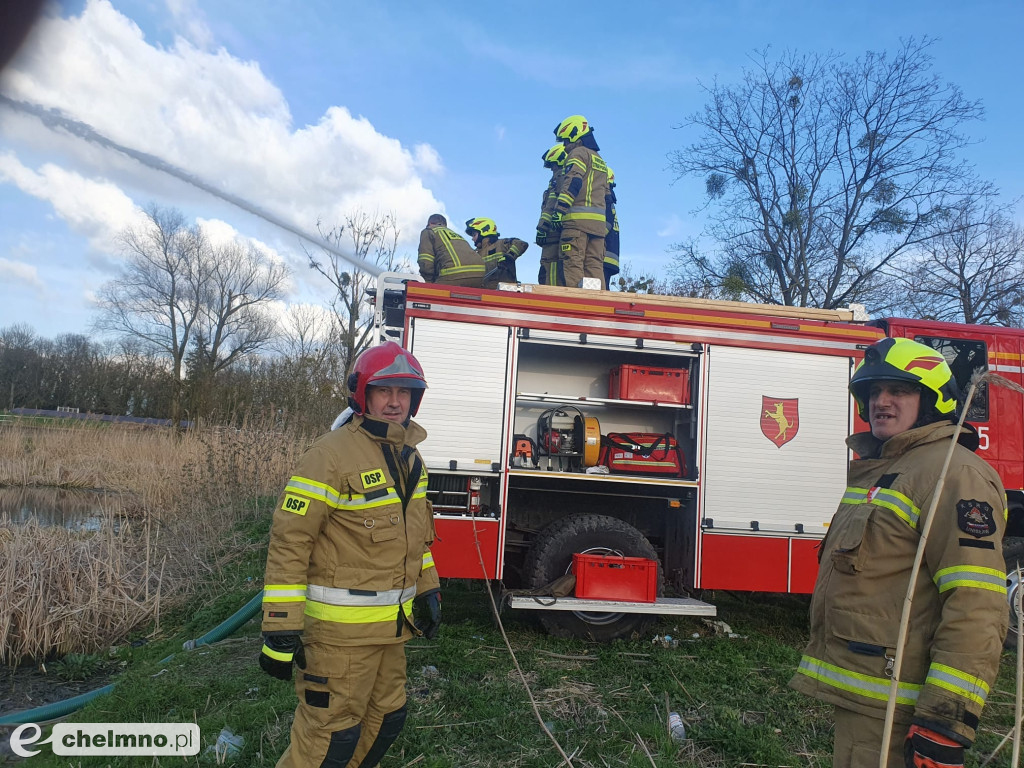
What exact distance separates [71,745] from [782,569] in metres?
5.18

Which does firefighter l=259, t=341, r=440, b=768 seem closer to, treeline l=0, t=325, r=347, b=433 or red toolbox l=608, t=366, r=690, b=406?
red toolbox l=608, t=366, r=690, b=406

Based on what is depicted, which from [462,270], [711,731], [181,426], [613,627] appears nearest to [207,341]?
[181,426]

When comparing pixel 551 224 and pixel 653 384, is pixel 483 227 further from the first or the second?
pixel 653 384

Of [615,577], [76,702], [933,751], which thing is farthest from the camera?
[615,577]

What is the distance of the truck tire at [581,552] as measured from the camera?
573cm

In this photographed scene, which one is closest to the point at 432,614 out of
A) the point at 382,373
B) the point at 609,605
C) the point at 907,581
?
the point at 382,373

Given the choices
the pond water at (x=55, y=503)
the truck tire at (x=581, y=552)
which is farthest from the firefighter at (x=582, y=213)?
the pond water at (x=55, y=503)

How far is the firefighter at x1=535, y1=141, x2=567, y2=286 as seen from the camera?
7.27 meters

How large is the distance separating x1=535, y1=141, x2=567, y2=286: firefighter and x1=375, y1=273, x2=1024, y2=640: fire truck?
1.45 metres

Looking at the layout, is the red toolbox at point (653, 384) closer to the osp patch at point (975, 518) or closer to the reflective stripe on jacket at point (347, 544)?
the reflective stripe on jacket at point (347, 544)

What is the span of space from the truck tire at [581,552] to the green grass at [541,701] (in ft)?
0.48

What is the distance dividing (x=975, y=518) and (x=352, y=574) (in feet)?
7.01

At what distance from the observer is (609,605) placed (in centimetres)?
550

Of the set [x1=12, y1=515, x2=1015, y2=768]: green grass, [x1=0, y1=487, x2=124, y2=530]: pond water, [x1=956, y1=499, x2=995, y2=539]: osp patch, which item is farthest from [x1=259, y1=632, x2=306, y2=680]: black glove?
[x1=0, y1=487, x2=124, y2=530]: pond water
